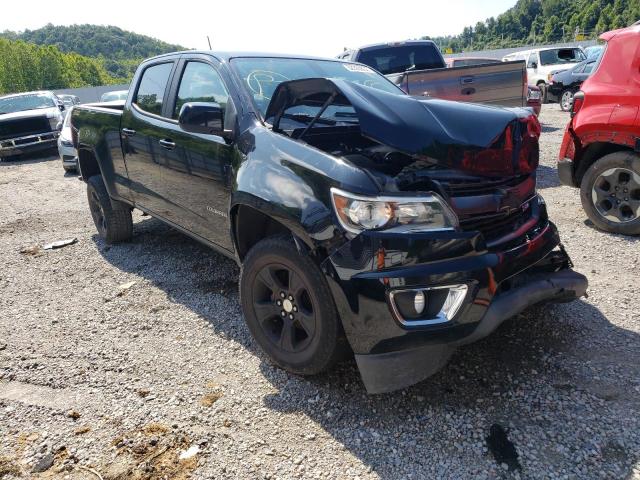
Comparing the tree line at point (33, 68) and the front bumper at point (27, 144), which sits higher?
the tree line at point (33, 68)

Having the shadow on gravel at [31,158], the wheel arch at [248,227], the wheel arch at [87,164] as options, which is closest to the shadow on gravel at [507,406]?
the wheel arch at [248,227]

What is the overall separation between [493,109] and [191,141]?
1.97m

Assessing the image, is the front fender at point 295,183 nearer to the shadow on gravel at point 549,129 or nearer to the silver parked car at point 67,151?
the silver parked car at point 67,151

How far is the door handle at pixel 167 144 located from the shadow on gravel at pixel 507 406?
56.3 inches

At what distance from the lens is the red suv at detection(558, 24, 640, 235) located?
4.31m

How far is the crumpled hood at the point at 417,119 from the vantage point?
92.0 inches

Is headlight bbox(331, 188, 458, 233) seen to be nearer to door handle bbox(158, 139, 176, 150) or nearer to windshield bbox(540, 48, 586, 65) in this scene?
door handle bbox(158, 139, 176, 150)

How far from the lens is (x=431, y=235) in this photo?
2162mm

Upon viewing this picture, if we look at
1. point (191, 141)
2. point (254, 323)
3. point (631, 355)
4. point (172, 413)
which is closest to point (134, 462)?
point (172, 413)

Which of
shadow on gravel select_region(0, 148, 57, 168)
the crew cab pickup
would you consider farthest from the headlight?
shadow on gravel select_region(0, 148, 57, 168)

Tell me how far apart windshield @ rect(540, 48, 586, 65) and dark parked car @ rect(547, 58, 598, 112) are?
6.28 feet

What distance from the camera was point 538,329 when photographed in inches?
121

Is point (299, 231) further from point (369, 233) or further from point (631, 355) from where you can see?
point (631, 355)

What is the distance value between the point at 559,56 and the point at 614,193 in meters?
15.0
